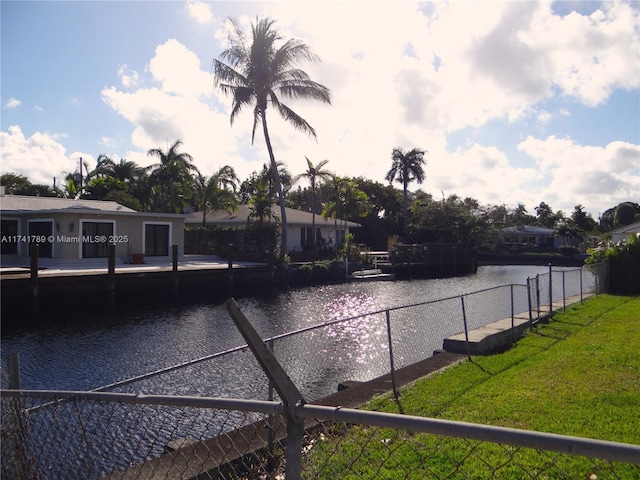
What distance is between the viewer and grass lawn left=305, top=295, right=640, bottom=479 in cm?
457

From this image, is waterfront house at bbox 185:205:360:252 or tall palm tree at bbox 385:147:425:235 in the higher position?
tall palm tree at bbox 385:147:425:235

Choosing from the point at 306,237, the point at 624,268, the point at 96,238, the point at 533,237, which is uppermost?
the point at 533,237

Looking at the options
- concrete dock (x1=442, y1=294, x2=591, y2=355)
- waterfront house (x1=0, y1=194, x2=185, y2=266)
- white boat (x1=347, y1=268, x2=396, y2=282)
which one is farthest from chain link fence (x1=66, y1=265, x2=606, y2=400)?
waterfront house (x1=0, y1=194, x2=185, y2=266)

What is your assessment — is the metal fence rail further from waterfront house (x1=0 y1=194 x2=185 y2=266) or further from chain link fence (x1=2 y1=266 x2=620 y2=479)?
waterfront house (x1=0 y1=194 x2=185 y2=266)

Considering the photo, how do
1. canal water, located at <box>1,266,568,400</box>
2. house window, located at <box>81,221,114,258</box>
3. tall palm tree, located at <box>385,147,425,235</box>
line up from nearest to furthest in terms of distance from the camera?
canal water, located at <box>1,266,568,400</box>, house window, located at <box>81,221,114,258</box>, tall palm tree, located at <box>385,147,425,235</box>

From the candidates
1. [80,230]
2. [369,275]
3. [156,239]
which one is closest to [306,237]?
[369,275]

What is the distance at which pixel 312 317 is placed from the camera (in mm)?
20297

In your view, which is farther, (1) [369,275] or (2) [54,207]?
(1) [369,275]

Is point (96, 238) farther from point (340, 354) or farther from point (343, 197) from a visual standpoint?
point (340, 354)

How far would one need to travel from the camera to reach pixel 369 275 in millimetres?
35406

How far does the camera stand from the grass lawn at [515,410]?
457 centimetres

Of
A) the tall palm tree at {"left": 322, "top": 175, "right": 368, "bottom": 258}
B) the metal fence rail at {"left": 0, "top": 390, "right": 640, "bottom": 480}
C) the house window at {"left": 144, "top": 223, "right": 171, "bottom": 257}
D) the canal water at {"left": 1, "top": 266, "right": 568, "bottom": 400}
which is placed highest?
the tall palm tree at {"left": 322, "top": 175, "right": 368, "bottom": 258}

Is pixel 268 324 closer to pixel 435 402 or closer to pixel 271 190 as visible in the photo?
pixel 435 402

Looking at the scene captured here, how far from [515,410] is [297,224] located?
3490cm
